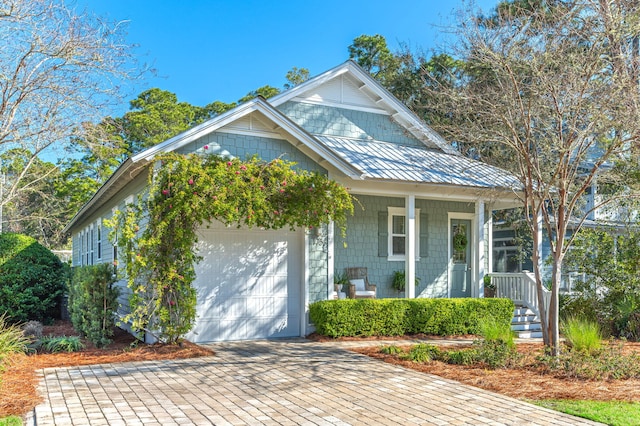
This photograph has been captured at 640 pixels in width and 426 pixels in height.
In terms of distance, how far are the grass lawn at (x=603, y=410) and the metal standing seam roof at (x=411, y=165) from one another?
644 cm

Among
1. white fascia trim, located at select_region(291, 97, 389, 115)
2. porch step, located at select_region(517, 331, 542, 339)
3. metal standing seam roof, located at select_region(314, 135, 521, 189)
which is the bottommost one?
porch step, located at select_region(517, 331, 542, 339)

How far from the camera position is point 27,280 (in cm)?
1589

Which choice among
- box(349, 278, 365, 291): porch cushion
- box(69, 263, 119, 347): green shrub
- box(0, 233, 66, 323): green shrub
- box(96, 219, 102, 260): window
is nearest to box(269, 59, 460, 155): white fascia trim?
box(349, 278, 365, 291): porch cushion

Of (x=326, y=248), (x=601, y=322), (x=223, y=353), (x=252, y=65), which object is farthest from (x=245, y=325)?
(x=252, y=65)

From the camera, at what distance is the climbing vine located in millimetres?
9914

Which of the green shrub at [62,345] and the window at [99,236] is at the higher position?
the window at [99,236]

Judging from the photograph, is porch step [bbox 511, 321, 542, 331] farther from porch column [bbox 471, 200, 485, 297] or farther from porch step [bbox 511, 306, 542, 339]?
porch column [bbox 471, 200, 485, 297]

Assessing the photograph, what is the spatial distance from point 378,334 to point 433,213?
4.67 metres

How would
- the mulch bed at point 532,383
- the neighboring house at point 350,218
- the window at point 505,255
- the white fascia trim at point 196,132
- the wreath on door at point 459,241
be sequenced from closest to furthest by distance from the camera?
the mulch bed at point 532,383 < the white fascia trim at point 196,132 < the neighboring house at point 350,218 < the wreath on door at point 459,241 < the window at point 505,255

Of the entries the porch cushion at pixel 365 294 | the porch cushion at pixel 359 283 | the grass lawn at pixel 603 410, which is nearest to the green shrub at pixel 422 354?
the grass lawn at pixel 603 410

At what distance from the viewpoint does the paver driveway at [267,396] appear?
5.95 meters

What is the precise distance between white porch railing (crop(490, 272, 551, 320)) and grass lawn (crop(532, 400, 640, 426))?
290 inches

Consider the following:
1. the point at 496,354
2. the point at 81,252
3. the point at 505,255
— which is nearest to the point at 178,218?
the point at 496,354

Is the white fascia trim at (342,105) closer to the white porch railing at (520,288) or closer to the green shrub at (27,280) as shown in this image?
the white porch railing at (520,288)
